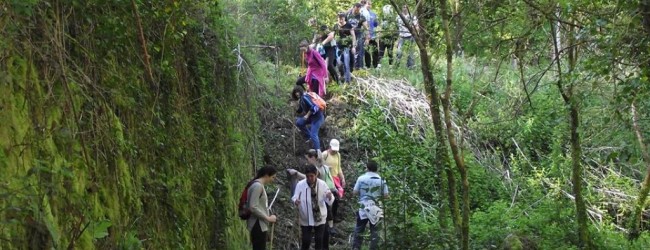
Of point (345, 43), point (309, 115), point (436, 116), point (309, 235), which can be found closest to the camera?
point (309, 235)

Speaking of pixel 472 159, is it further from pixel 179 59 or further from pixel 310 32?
pixel 179 59

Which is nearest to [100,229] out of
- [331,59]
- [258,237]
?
[258,237]

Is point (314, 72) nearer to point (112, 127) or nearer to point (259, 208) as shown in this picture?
Answer: point (259, 208)

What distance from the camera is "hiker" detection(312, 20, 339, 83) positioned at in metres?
17.5

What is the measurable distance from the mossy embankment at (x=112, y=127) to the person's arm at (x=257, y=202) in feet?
1.51

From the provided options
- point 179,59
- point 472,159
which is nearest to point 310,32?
point 472,159

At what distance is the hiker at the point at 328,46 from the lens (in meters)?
17.5

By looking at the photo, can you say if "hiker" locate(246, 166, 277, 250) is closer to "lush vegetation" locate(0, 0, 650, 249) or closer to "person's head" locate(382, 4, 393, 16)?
"lush vegetation" locate(0, 0, 650, 249)

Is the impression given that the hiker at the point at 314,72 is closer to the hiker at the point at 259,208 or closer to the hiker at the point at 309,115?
the hiker at the point at 309,115

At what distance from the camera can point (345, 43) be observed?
57.5 feet

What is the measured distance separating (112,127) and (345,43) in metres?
11.3

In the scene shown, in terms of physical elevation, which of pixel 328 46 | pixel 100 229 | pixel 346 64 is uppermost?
pixel 328 46

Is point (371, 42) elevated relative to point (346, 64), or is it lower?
elevated

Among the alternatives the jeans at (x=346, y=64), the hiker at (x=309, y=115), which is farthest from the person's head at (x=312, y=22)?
the hiker at (x=309, y=115)
